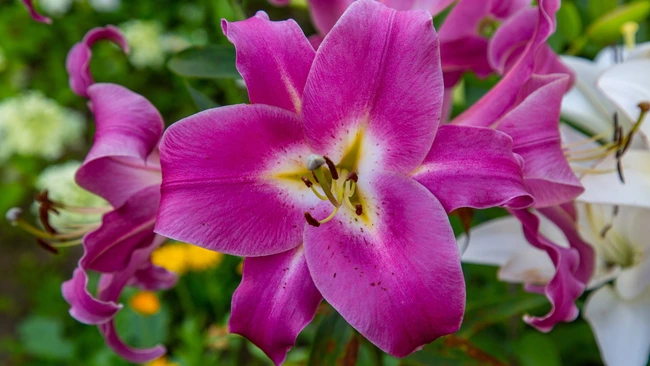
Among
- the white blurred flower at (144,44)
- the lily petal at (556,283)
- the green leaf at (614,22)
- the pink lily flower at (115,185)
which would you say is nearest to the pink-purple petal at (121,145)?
the pink lily flower at (115,185)

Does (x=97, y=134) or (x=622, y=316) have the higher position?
(x=97, y=134)

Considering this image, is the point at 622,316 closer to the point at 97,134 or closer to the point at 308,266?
the point at 308,266

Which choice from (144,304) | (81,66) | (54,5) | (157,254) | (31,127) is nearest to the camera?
(81,66)

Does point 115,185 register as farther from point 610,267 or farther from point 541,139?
point 610,267

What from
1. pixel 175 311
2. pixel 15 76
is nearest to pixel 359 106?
pixel 175 311

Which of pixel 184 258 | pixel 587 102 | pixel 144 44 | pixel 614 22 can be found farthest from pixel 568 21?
pixel 144 44
